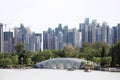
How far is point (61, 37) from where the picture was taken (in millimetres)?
91688

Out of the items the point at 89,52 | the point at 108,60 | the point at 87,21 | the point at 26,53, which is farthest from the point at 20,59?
the point at 87,21

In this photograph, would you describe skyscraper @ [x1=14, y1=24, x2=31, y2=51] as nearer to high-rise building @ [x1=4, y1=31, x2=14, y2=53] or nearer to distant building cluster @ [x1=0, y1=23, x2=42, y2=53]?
distant building cluster @ [x1=0, y1=23, x2=42, y2=53]

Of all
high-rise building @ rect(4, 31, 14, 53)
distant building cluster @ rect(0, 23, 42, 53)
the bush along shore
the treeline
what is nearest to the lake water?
the bush along shore

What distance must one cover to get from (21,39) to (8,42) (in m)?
4.40

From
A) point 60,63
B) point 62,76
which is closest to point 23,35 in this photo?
point 60,63

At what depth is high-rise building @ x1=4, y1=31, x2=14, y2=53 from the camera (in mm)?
86750

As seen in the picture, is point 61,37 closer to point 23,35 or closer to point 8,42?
point 23,35

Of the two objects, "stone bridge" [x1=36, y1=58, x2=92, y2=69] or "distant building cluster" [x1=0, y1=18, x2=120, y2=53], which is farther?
"distant building cluster" [x1=0, y1=18, x2=120, y2=53]

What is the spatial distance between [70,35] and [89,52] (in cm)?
4003

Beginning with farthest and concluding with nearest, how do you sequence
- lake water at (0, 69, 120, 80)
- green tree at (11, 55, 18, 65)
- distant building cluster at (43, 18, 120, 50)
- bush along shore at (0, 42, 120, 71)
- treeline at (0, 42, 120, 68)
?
1. distant building cluster at (43, 18, 120, 50)
2. green tree at (11, 55, 18, 65)
3. treeline at (0, 42, 120, 68)
4. bush along shore at (0, 42, 120, 71)
5. lake water at (0, 69, 120, 80)

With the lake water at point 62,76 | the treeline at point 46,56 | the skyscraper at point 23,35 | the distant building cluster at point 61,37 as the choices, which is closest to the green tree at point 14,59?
the treeline at point 46,56

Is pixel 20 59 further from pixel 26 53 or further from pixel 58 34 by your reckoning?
pixel 58 34

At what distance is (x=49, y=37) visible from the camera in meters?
89.4

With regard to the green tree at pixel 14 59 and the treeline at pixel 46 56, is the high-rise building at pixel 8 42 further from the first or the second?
the green tree at pixel 14 59
